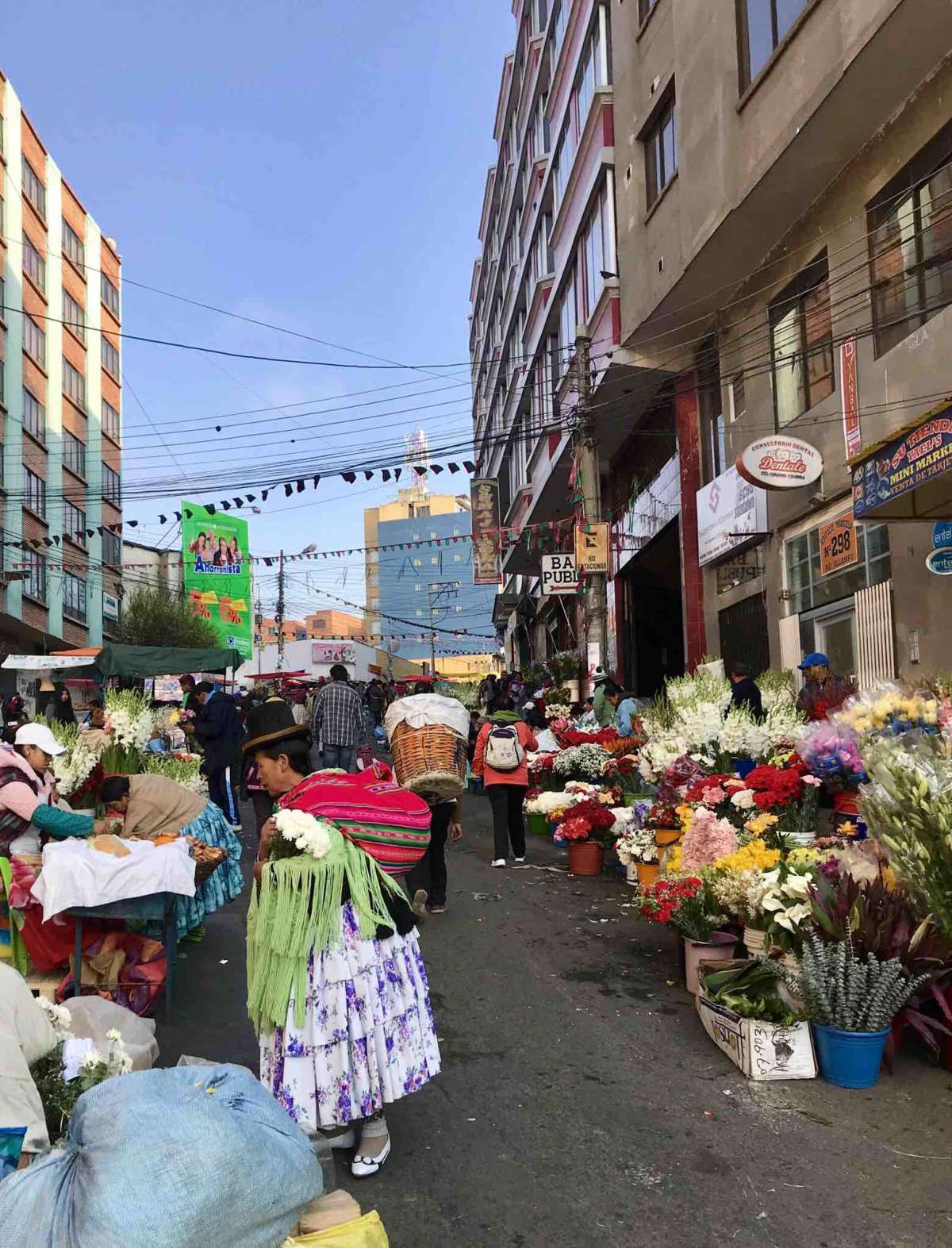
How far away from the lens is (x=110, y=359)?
44.5 meters

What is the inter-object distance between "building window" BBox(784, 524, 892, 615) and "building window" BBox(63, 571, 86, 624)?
3122 cm

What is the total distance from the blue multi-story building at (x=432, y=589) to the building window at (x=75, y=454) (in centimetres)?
7495

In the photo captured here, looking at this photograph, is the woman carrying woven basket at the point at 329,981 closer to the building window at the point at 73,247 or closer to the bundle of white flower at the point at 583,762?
the bundle of white flower at the point at 583,762

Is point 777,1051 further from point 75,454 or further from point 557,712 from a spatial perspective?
point 75,454

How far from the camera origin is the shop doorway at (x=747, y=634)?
16.0 metres

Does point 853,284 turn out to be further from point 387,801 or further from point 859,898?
point 387,801

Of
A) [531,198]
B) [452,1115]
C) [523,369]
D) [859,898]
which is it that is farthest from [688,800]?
[531,198]

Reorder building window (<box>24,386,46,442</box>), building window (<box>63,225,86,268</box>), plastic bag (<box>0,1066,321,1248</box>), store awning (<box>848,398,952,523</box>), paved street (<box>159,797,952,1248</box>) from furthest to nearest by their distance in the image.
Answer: building window (<box>63,225,86,268</box>)
building window (<box>24,386,46,442</box>)
store awning (<box>848,398,952,523</box>)
paved street (<box>159,797,952,1248</box>)
plastic bag (<box>0,1066,321,1248</box>)

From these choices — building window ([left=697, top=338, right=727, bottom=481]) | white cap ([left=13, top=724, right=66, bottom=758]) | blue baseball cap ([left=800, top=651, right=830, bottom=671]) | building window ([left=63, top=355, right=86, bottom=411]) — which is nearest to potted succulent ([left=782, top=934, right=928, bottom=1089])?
white cap ([left=13, top=724, right=66, bottom=758])

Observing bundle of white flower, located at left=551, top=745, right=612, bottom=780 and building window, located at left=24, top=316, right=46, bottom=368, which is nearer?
bundle of white flower, located at left=551, top=745, right=612, bottom=780

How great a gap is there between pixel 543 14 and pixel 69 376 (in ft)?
73.9

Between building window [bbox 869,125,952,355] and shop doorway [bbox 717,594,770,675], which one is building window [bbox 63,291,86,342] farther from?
building window [bbox 869,125,952,355]

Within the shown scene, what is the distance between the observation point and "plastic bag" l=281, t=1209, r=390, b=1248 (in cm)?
227

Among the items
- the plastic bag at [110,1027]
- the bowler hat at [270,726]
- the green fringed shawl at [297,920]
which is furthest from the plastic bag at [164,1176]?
the plastic bag at [110,1027]
